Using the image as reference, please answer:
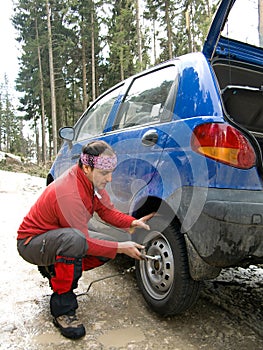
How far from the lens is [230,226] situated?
1.67 meters

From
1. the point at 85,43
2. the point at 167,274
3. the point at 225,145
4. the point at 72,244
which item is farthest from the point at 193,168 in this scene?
the point at 85,43

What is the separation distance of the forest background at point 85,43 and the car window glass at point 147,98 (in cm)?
1434

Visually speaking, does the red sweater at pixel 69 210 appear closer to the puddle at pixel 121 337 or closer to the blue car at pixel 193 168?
the blue car at pixel 193 168

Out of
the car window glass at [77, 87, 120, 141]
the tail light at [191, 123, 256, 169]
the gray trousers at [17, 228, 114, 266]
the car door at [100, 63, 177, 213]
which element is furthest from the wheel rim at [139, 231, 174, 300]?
the car window glass at [77, 87, 120, 141]

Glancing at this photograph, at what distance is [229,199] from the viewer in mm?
1700

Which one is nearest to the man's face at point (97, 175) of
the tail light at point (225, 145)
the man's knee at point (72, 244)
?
the man's knee at point (72, 244)

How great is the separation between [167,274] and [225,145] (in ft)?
3.00

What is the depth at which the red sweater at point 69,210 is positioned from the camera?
80.7 inches

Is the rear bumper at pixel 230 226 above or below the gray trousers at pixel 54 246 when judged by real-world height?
above

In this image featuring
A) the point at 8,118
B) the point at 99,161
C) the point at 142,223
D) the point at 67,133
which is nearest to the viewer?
the point at 99,161

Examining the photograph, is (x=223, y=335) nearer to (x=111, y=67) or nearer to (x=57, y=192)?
(x=57, y=192)

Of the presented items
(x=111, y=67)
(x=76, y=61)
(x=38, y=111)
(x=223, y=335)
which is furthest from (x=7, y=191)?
(x=38, y=111)

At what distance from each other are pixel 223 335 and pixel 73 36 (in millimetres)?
25212

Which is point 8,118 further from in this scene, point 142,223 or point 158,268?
point 158,268
